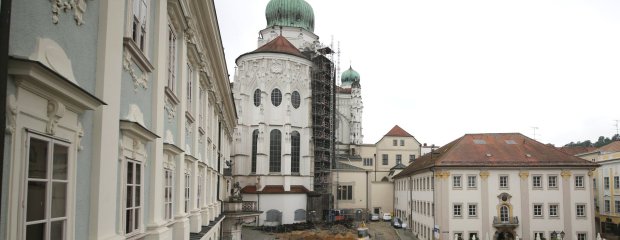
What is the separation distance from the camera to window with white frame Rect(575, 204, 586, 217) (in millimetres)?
39562

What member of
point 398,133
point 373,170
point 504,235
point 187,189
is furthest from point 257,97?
point 187,189

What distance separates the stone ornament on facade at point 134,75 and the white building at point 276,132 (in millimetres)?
46280

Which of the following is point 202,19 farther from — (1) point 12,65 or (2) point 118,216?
(1) point 12,65

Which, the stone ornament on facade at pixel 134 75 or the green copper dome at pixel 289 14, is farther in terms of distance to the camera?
the green copper dome at pixel 289 14

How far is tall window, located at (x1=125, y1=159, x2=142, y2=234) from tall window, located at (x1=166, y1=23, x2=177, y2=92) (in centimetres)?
274

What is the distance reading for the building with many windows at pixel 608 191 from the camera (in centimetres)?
4616

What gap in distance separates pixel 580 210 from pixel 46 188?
41489 millimetres

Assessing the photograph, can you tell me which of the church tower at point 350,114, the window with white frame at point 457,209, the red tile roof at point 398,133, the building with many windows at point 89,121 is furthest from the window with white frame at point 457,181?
the church tower at point 350,114

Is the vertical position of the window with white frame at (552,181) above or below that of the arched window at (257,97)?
below

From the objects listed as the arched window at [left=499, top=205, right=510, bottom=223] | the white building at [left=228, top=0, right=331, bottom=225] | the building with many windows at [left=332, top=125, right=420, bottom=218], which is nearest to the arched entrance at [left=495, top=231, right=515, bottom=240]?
the arched window at [left=499, top=205, right=510, bottom=223]

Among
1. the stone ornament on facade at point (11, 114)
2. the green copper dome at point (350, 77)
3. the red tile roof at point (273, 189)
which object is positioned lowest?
the red tile roof at point (273, 189)

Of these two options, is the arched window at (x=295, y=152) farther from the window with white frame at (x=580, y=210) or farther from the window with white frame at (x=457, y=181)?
the window with white frame at (x=580, y=210)

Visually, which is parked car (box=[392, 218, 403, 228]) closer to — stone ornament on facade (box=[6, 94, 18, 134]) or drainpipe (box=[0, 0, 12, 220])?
stone ornament on facade (box=[6, 94, 18, 134])

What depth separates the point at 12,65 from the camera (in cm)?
381
